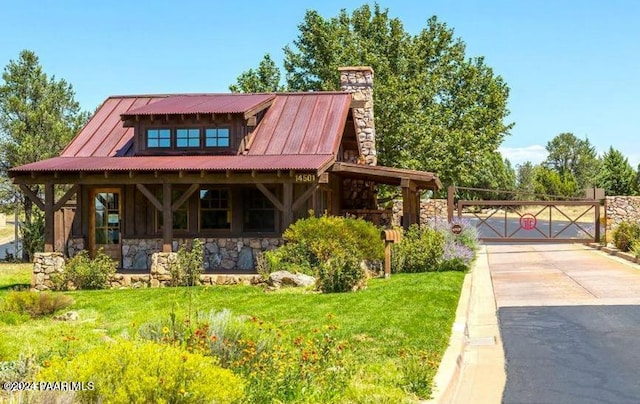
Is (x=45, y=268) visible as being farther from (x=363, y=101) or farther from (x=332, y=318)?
(x=363, y=101)

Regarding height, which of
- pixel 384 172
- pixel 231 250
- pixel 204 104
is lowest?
pixel 231 250

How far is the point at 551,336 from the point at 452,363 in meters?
2.95

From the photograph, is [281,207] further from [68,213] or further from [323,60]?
[323,60]

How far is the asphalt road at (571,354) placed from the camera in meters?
8.08

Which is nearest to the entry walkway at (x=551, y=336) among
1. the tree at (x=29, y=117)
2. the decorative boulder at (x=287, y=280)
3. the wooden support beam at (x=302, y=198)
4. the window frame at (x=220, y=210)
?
the decorative boulder at (x=287, y=280)

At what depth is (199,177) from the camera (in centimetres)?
1939

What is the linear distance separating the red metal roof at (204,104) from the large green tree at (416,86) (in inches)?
545

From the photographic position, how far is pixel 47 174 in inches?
782

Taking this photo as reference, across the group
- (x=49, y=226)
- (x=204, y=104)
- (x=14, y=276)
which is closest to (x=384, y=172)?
(x=204, y=104)

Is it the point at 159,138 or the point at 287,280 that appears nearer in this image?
the point at 287,280

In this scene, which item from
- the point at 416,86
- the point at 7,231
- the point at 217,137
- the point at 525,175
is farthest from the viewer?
the point at 525,175

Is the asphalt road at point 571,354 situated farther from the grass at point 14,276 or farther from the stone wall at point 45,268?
the grass at point 14,276

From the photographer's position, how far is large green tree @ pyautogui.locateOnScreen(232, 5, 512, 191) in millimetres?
37875

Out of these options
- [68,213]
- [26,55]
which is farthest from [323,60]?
[68,213]
